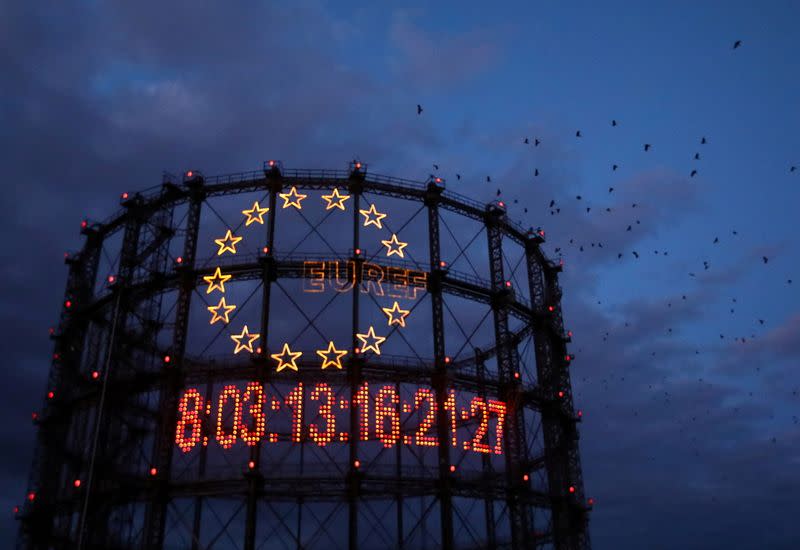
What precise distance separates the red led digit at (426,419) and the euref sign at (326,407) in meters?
0.05

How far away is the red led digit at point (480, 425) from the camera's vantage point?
39.9 meters

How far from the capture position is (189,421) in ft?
124

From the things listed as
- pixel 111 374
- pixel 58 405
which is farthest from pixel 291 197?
pixel 58 405

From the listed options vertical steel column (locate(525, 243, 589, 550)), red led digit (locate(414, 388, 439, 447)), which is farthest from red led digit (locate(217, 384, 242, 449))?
vertical steel column (locate(525, 243, 589, 550))

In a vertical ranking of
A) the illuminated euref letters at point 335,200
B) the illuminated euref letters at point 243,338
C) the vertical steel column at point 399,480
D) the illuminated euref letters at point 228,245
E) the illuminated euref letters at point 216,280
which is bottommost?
the vertical steel column at point 399,480

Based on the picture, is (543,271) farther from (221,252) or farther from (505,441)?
(221,252)

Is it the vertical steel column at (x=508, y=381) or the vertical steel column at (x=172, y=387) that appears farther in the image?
the vertical steel column at (x=508, y=381)

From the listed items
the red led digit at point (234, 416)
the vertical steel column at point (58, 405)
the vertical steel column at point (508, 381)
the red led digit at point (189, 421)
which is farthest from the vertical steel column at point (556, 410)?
the vertical steel column at point (58, 405)

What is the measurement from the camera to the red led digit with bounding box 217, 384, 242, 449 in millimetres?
37062

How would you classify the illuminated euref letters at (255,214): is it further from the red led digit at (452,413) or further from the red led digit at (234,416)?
the red led digit at (452,413)

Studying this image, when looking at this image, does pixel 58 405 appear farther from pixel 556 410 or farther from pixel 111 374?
pixel 556 410

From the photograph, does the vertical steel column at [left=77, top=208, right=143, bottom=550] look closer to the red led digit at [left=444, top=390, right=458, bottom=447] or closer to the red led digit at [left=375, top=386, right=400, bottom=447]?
the red led digit at [left=375, top=386, right=400, bottom=447]

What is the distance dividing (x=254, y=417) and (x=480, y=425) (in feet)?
39.3

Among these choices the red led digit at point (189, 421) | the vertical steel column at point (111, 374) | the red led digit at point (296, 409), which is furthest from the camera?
the vertical steel column at point (111, 374)
